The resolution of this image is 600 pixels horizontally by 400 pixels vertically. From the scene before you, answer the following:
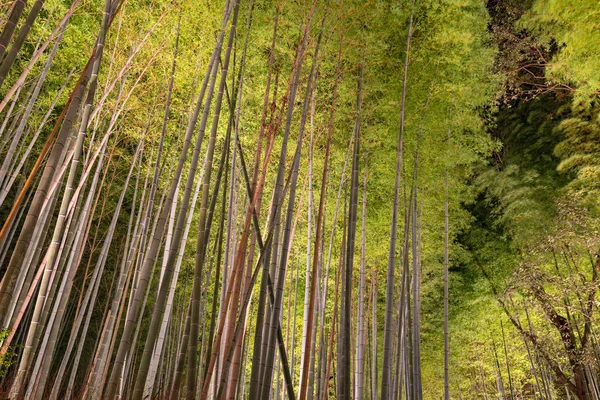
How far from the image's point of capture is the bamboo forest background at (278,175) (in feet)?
8.68

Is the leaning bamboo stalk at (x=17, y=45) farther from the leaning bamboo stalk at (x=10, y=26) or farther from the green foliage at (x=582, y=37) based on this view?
the green foliage at (x=582, y=37)

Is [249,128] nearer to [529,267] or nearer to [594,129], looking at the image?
[529,267]

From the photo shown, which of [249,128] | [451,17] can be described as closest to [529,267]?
[451,17]

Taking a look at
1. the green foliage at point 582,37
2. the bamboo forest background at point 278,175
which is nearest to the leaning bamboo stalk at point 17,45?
the bamboo forest background at point 278,175

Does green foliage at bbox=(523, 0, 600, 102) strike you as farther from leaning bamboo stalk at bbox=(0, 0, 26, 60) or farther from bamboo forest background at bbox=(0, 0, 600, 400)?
leaning bamboo stalk at bbox=(0, 0, 26, 60)

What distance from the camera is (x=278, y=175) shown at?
9.04 feet

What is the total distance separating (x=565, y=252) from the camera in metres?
7.48

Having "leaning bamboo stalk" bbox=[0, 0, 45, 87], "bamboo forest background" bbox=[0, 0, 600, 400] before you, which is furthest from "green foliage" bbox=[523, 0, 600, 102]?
"leaning bamboo stalk" bbox=[0, 0, 45, 87]

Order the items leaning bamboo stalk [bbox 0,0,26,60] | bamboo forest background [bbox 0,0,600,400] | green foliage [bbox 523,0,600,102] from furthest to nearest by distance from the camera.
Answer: green foliage [bbox 523,0,600,102]
bamboo forest background [bbox 0,0,600,400]
leaning bamboo stalk [bbox 0,0,26,60]

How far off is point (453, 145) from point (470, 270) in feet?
20.0

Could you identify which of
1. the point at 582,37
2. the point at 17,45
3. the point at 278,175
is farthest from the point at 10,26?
the point at 582,37

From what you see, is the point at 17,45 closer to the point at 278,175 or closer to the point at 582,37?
the point at 278,175

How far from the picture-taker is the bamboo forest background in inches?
104

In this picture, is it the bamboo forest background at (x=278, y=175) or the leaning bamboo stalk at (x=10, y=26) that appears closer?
the leaning bamboo stalk at (x=10, y=26)
